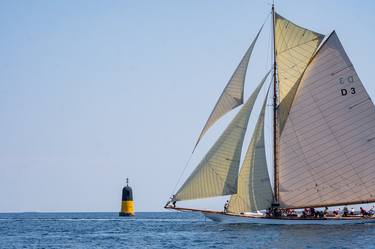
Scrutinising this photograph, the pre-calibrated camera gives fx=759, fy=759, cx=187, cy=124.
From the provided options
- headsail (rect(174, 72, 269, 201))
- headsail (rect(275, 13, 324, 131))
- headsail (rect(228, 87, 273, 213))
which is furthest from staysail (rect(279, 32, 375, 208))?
headsail (rect(174, 72, 269, 201))

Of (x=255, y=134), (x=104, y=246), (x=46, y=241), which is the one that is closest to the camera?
(x=104, y=246)

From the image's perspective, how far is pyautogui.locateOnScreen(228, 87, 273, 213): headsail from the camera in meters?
62.7

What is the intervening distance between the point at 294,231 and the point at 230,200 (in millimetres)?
7361

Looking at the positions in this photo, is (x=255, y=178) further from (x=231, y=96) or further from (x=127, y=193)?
(x=127, y=193)

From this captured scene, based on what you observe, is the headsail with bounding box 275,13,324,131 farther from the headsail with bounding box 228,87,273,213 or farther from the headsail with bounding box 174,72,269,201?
the headsail with bounding box 174,72,269,201

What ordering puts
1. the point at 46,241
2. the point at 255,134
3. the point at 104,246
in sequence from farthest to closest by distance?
1. the point at 255,134
2. the point at 46,241
3. the point at 104,246

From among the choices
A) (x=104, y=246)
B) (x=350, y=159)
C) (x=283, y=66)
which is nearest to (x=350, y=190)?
(x=350, y=159)

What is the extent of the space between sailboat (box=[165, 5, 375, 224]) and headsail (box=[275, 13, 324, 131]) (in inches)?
3.3

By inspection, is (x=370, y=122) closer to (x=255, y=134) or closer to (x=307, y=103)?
(x=307, y=103)

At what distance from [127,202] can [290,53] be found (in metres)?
59.5

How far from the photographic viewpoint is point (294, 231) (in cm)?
5991

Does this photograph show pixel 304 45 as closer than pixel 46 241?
No

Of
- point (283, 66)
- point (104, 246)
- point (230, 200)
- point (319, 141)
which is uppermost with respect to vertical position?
point (283, 66)

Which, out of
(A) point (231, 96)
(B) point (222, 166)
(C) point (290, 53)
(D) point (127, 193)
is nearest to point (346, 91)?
(C) point (290, 53)
